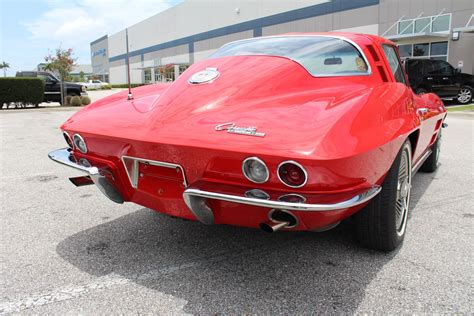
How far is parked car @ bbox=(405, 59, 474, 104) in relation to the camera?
1469 cm

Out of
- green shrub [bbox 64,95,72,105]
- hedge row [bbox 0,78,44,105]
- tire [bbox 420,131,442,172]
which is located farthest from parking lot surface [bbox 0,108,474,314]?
green shrub [bbox 64,95,72,105]

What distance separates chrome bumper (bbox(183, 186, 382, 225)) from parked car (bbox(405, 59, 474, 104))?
43.3 ft

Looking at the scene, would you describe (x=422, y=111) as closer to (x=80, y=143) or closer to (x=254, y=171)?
(x=254, y=171)

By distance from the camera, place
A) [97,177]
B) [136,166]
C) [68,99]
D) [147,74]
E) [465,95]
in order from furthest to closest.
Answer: [147,74] → [68,99] → [465,95] → [97,177] → [136,166]

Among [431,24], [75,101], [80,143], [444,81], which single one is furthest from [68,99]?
[431,24]

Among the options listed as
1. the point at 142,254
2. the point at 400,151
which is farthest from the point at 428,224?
the point at 142,254

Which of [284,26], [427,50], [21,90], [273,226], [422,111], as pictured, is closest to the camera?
[273,226]

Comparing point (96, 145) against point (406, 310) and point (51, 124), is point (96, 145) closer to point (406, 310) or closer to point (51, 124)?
point (406, 310)

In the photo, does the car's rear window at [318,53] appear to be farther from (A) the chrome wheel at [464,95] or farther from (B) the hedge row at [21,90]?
(B) the hedge row at [21,90]

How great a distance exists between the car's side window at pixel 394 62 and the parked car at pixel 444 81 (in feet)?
36.3

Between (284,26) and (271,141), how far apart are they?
3472 cm

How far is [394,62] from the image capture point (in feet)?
11.9

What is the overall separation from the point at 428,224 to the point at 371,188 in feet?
5.00

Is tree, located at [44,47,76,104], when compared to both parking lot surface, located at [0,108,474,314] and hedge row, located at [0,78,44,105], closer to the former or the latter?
hedge row, located at [0,78,44,105]
